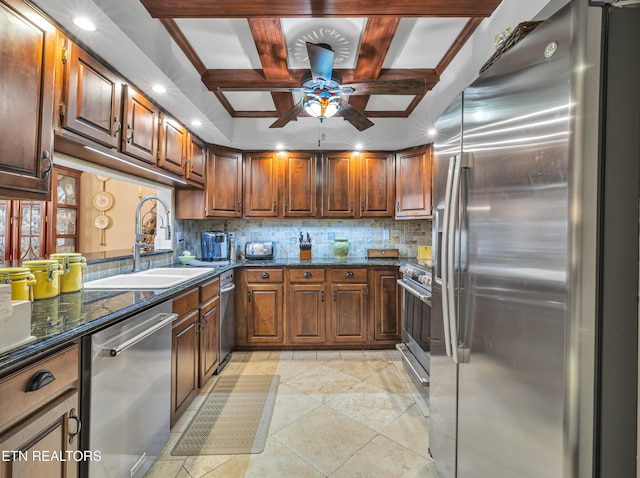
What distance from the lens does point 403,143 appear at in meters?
3.36

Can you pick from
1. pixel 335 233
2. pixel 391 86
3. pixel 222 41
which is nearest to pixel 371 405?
pixel 335 233

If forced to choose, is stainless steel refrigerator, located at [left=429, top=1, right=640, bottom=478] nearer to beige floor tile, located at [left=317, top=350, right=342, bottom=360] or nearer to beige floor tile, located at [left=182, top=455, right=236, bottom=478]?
beige floor tile, located at [left=182, top=455, right=236, bottom=478]

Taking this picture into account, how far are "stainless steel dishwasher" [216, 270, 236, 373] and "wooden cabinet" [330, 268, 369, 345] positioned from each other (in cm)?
103

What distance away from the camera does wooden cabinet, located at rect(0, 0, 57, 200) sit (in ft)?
3.66

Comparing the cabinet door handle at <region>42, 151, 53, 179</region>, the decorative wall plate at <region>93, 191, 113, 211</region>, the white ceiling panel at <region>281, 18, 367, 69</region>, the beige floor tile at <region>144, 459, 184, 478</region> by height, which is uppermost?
the white ceiling panel at <region>281, 18, 367, 69</region>

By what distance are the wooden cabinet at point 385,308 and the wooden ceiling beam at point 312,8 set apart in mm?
2229

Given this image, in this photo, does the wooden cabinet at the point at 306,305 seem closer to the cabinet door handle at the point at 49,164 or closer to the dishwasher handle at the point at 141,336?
the dishwasher handle at the point at 141,336

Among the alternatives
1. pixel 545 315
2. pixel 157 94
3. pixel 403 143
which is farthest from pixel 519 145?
pixel 403 143

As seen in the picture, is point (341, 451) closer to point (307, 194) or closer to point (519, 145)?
A: point (519, 145)

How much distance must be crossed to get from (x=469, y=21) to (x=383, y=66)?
644mm

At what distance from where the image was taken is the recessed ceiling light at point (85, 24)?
1.36 metres

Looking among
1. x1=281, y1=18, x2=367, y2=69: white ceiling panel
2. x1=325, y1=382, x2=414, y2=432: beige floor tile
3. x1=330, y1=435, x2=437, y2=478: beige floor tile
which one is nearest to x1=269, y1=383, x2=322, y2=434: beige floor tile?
x1=325, y1=382, x2=414, y2=432: beige floor tile

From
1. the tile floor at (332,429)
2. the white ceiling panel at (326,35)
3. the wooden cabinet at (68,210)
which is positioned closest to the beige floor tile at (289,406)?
the tile floor at (332,429)

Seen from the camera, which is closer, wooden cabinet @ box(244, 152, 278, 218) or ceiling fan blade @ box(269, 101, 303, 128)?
ceiling fan blade @ box(269, 101, 303, 128)
